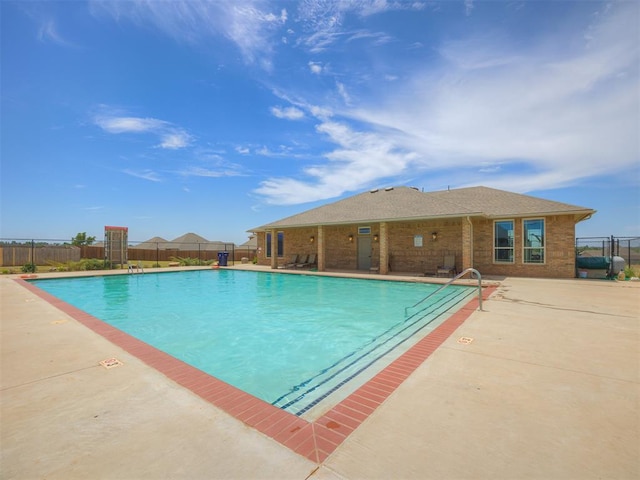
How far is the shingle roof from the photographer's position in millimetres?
13961

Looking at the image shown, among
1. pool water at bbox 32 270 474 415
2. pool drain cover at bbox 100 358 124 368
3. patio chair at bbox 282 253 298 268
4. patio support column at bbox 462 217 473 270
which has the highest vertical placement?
patio support column at bbox 462 217 473 270

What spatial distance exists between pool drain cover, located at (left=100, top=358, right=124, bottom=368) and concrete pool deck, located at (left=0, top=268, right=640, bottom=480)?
95 mm

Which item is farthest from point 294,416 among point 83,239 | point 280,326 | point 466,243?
point 83,239

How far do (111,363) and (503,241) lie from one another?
15995 mm

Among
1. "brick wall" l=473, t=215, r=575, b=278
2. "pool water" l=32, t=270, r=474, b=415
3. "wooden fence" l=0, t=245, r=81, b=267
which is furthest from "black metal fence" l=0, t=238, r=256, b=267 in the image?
"brick wall" l=473, t=215, r=575, b=278

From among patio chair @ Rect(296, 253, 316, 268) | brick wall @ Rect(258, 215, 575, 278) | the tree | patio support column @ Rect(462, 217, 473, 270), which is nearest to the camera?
brick wall @ Rect(258, 215, 575, 278)

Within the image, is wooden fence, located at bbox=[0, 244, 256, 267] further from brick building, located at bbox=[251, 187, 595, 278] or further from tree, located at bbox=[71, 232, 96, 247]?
tree, located at bbox=[71, 232, 96, 247]

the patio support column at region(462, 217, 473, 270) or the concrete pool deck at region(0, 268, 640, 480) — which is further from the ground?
the patio support column at region(462, 217, 473, 270)

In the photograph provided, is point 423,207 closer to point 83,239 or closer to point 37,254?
point 37,254

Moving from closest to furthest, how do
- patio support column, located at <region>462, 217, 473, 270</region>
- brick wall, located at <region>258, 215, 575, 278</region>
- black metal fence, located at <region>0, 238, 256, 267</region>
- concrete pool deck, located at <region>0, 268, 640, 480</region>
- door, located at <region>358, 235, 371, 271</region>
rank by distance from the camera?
1. concrete pool deck, located at <region>0, 268, 640, 480</region>
2. brick wall, located at <region>258, 215, 575, 278</region>
3. patio support column, located at <region>462, 217, 473, 270</region>
4. door, located at <region>358, 235, 371, 271</region>
5. black metal fence, located at <region>0, 238, 256, 267</region>

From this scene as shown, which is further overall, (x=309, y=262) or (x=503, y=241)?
(x=309, y=262)

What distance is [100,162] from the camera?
755 inches

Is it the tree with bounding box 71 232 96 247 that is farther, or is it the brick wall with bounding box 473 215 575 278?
the tree with bounding box 71 232 96 247

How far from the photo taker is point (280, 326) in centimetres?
709
